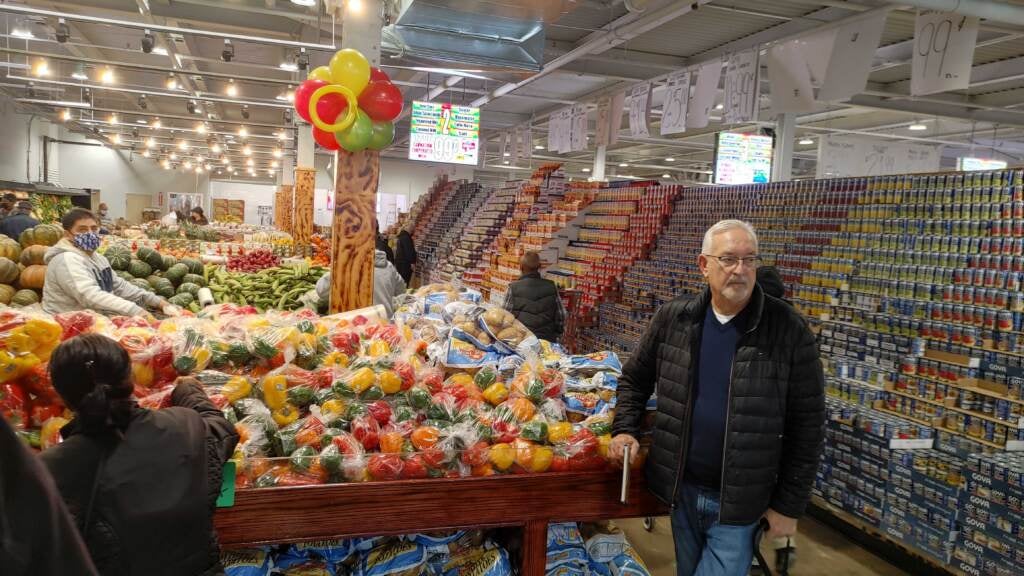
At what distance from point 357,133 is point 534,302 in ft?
7.97

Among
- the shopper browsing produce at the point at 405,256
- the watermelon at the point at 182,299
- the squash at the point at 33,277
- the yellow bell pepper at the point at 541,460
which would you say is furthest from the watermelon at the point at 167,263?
the yellow bell pepper at the point at 541,460

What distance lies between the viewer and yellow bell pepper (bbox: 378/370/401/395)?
2.87 m

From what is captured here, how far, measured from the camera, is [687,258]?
7.71 metres

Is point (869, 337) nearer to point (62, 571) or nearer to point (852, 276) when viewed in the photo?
point (852, 276)

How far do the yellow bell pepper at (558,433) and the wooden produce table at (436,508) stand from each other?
0.14 meters

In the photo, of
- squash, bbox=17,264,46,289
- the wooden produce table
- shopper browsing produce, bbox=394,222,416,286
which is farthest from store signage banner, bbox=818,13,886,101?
shopper browsing produce, bbox=394,222,416,286

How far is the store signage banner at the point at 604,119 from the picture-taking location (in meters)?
12.5

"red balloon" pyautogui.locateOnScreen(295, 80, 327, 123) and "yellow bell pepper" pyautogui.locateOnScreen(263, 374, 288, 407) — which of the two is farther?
"red balloon" pyautogui.locateOnScreen(295, 80, 327, 123)

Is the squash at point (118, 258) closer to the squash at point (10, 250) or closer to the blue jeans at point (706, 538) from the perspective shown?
the squash at point (10, 250)

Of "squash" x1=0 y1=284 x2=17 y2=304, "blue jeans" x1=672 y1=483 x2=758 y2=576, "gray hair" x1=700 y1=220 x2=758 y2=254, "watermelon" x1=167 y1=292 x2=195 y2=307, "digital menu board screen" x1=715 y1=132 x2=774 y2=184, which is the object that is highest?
"digital menu board screen" x1=715 y1=132 x2=774 y2=184

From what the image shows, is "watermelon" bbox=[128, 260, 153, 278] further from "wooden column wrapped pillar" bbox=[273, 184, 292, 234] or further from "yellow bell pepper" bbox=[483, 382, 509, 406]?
"wooden column wrapped pillar" bbox=[273, 184, 292, 234]

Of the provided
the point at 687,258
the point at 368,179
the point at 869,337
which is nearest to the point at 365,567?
the point at 368,179

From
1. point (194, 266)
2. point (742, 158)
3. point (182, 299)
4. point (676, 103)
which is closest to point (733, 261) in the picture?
point (182, 299)

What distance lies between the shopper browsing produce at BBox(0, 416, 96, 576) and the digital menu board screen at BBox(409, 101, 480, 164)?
10.3 meters
